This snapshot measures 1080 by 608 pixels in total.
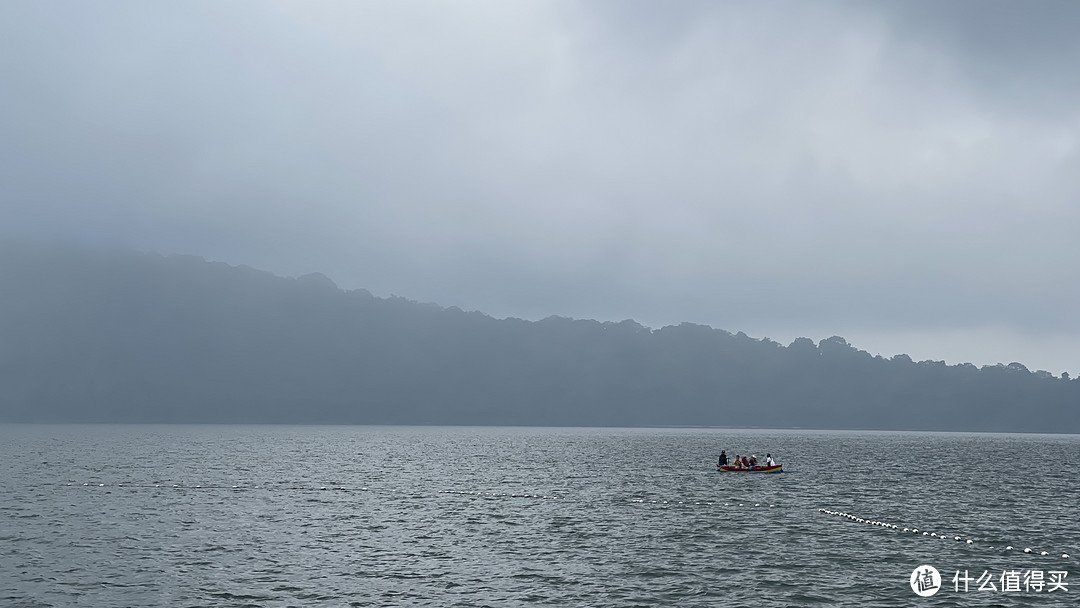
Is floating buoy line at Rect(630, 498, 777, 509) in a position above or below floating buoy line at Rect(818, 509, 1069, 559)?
below

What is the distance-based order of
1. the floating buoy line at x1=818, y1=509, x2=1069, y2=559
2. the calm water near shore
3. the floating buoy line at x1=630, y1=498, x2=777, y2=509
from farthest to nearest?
the floating buoy line at x1=630, y1=498, x2=777, y2=509 → the floating buoy line at x1=818, y1=509, x2=1069, y2=559 → the calm water near shore

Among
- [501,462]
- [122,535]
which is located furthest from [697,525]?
[501,462]

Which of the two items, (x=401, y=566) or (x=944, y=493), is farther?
(x=944, y=493)

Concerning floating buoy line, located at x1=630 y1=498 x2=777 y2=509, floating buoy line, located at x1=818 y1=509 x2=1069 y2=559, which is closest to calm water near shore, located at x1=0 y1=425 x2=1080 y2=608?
floating buoy line, located at x1=818 y1=509 x2=1069 y2=559

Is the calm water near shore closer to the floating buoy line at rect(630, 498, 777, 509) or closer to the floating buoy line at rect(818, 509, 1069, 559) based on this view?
the floating buoy line at rect(818, 509, 1069, 559)

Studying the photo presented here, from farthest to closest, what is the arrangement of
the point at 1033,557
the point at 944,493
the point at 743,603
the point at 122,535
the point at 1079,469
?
the point at 1079,469 < the point at 944,493 < the point at 122,535 < the point at 1033,557 < the point at 743,603

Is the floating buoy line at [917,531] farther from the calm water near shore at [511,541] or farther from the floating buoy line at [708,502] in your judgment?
the floating buoy line at [708,502]

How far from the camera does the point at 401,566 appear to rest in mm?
53688

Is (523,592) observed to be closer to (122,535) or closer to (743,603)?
(743,603)

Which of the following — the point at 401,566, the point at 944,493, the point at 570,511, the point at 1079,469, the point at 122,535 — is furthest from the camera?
the point at 1079,469

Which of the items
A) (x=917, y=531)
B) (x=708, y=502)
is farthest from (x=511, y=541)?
(x=708, y=502)

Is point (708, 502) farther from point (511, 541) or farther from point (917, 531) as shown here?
point (511, 541)

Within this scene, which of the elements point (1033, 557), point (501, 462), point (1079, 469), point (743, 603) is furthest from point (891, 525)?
point (1079, 469)

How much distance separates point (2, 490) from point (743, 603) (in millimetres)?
85689
